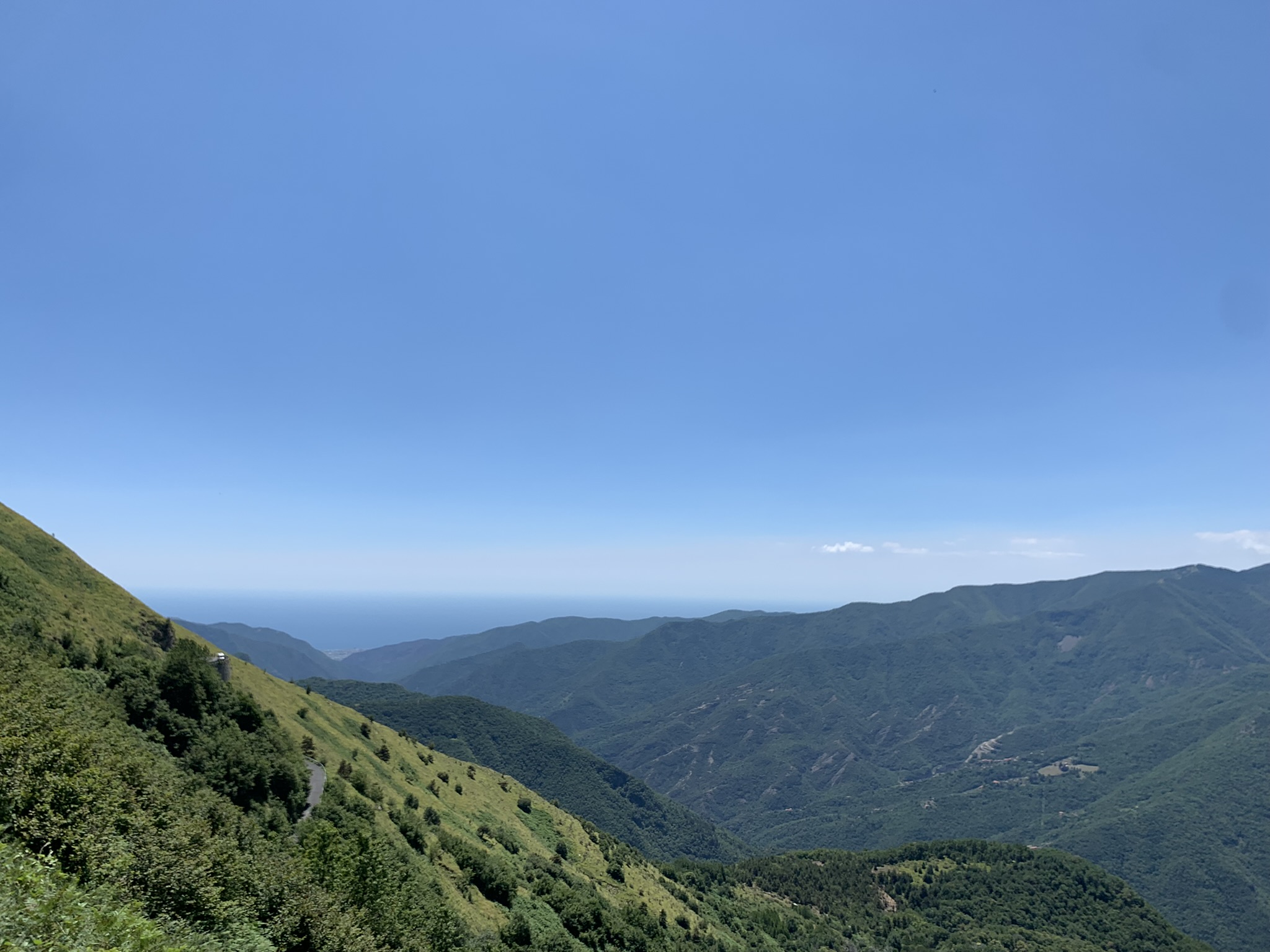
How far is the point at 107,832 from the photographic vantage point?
69.9 ft

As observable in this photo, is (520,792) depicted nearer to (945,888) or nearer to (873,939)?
(873,939)

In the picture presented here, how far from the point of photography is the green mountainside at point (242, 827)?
797 inches

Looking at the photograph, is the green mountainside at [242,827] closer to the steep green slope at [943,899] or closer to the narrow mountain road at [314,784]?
the narrow mountain road at [314,784]

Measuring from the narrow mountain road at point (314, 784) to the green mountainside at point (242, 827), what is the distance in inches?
17.2

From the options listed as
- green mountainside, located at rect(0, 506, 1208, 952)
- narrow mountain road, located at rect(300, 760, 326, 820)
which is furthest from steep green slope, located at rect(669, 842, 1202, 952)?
Result: narrow mountain road, located at rect(300, 760, 326, 820)

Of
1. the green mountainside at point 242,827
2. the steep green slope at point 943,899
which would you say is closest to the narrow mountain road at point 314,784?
the green mountainside at point 242,827

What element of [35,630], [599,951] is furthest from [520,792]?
[35,630]

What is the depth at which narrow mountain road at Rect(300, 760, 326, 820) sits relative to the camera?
4407 cm

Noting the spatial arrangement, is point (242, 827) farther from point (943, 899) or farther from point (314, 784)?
point (943, 899)

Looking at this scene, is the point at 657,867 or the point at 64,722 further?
the point at 657,867

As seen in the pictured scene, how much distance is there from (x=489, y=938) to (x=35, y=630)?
127 feet

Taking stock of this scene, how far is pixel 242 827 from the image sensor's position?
3197 cm

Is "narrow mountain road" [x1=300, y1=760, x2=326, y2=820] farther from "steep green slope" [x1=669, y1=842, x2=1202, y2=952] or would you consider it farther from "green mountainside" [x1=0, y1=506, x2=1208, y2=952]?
"steep green slope" [x1=669, y1=842, x2=1202, y2=952]

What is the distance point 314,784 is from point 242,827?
68.9 feet
